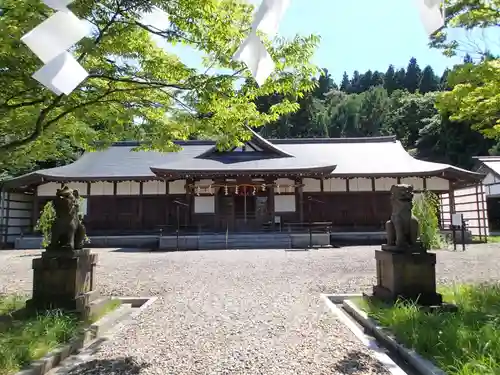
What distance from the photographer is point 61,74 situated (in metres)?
2.57

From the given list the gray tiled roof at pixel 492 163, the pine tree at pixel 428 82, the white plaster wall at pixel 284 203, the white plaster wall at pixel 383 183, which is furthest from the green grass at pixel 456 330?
the pine tree at pixel 428 82

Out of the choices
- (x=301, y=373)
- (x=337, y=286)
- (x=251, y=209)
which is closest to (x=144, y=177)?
(x=251, y=209)

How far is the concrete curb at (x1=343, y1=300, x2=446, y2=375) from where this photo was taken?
10.7ft

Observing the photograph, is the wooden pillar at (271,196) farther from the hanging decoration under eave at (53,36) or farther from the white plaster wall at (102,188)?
the hanging decoration under eave at (53,36)

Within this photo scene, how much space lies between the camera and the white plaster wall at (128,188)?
19.4 metres

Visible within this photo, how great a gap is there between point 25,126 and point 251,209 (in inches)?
579

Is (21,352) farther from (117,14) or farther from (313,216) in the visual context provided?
(313,216)

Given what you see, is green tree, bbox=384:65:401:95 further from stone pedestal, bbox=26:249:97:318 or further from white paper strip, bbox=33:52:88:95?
white paper strip, bbox=33:52:88:95

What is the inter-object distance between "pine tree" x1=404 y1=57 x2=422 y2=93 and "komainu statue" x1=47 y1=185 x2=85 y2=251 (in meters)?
80.2

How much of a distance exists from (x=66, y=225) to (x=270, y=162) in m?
14.1

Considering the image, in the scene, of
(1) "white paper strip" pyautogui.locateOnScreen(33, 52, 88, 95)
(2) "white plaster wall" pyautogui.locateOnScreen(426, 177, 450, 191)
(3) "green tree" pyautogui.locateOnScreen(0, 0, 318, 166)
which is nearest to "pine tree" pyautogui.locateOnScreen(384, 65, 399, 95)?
(2) "white plaster wall" pyautogui.locateOnScreen(426, 177, 450, 191)

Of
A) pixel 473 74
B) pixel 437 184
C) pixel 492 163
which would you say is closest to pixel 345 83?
pixel 492 163

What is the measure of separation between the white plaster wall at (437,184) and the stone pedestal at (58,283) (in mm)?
18822

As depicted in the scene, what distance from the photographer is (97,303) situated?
17.5 feet
